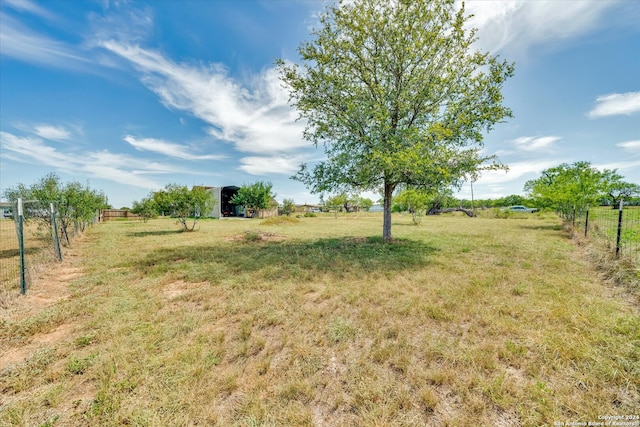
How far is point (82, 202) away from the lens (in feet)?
41.1

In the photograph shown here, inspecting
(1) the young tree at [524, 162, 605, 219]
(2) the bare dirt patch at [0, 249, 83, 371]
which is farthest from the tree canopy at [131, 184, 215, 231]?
(1) the young tree at [524, 162, 605, 219]

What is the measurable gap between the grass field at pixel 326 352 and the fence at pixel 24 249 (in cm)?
54

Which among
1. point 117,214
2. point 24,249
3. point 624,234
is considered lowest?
point 24,249

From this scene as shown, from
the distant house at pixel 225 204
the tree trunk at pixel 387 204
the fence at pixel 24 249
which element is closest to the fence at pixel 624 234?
the tree trunk at pixel 387 204

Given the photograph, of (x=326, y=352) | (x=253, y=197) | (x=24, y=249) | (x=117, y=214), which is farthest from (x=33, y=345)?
(x=117, y=214)

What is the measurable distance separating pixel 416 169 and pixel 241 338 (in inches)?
269

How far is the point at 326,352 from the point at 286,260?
5049 mm

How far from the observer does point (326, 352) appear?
3150mm

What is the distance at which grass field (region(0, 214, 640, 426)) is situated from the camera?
228 cm

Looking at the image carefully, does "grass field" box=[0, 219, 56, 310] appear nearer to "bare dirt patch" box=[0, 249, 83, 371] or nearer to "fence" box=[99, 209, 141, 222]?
"bare dirt patch" box=[0, 249, 83, 371]

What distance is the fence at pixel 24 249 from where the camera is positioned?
521 centimetres

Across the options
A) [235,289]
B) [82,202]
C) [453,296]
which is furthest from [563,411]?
[82,202]

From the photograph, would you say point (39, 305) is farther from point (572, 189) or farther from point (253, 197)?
point (253, 197)

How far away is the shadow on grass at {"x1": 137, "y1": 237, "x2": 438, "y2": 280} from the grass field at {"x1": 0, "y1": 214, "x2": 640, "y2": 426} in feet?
2.40
